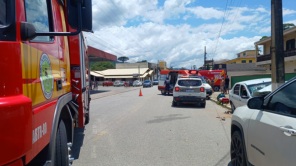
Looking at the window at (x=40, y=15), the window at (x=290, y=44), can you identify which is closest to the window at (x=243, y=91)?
the window at (x=40, y=15)

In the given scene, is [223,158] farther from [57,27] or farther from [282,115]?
[57,27]


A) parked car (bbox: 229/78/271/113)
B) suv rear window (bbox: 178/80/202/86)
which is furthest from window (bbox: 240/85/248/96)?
suv rear window (bbox: 178/80/202/86)

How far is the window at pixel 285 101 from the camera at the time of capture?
3670 mm

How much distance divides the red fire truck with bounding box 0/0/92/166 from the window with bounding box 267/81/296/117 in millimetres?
2339

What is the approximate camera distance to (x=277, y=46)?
37.6 feet

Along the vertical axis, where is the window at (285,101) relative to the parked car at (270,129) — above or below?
above

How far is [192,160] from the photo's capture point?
22.1 feet

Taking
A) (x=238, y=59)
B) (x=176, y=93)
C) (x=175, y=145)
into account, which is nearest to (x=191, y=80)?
(x=176, y=93)

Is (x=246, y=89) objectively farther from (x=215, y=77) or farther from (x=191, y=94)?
(x=215, y=77)

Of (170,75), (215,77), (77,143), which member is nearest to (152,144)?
(77,143)

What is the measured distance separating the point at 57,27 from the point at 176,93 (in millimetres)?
15680

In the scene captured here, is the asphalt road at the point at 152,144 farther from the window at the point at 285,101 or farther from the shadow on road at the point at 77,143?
the window at the point at 285,101

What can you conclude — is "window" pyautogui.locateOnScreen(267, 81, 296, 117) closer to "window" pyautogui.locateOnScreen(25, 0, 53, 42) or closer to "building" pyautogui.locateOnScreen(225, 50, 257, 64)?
"window" pyautogui.locateOnScreen(25, 0, 53, 42)

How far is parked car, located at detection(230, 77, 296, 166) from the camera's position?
11.1ft
